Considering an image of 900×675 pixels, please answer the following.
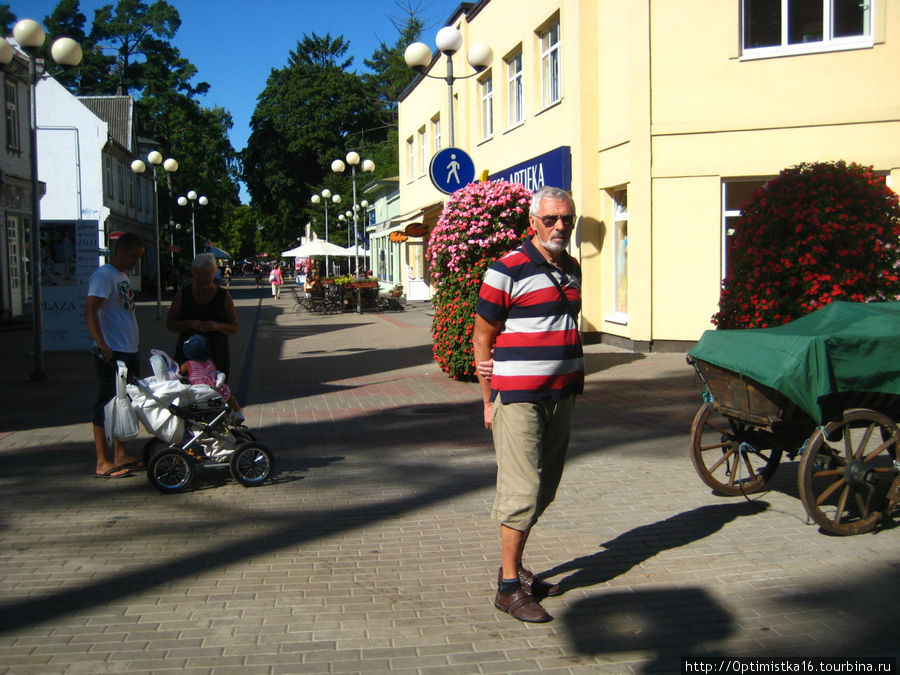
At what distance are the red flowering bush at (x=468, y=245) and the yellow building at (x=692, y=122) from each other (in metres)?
3.55

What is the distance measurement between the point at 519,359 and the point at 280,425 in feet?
18.3

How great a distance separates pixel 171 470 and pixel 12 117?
2246 cm

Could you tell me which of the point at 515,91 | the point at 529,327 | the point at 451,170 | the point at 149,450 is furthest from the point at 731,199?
the point at 529,327

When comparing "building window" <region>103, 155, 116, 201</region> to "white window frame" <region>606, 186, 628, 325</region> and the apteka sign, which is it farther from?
"white window frame" <region>606, 186, 628, 325</region>

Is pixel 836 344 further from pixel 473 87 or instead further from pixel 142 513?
pixel 473 87

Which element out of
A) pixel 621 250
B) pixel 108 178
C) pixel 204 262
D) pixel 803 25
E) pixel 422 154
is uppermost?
pixel 108 178

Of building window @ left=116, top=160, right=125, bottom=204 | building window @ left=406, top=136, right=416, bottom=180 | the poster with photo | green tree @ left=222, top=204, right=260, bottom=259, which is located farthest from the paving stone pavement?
green tree @ left=222, top=204, right=260, bottom=259

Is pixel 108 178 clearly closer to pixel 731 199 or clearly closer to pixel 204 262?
pixel 731 199

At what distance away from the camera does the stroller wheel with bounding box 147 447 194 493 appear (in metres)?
6.28

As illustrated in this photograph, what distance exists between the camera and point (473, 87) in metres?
23.1

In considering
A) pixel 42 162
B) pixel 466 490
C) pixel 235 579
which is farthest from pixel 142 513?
pixel 42 162

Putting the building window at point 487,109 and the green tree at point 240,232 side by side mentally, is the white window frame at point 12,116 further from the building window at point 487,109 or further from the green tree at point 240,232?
the green tree at point 240,232

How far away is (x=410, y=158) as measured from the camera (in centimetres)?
3575

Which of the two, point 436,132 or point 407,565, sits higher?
point 436,132
